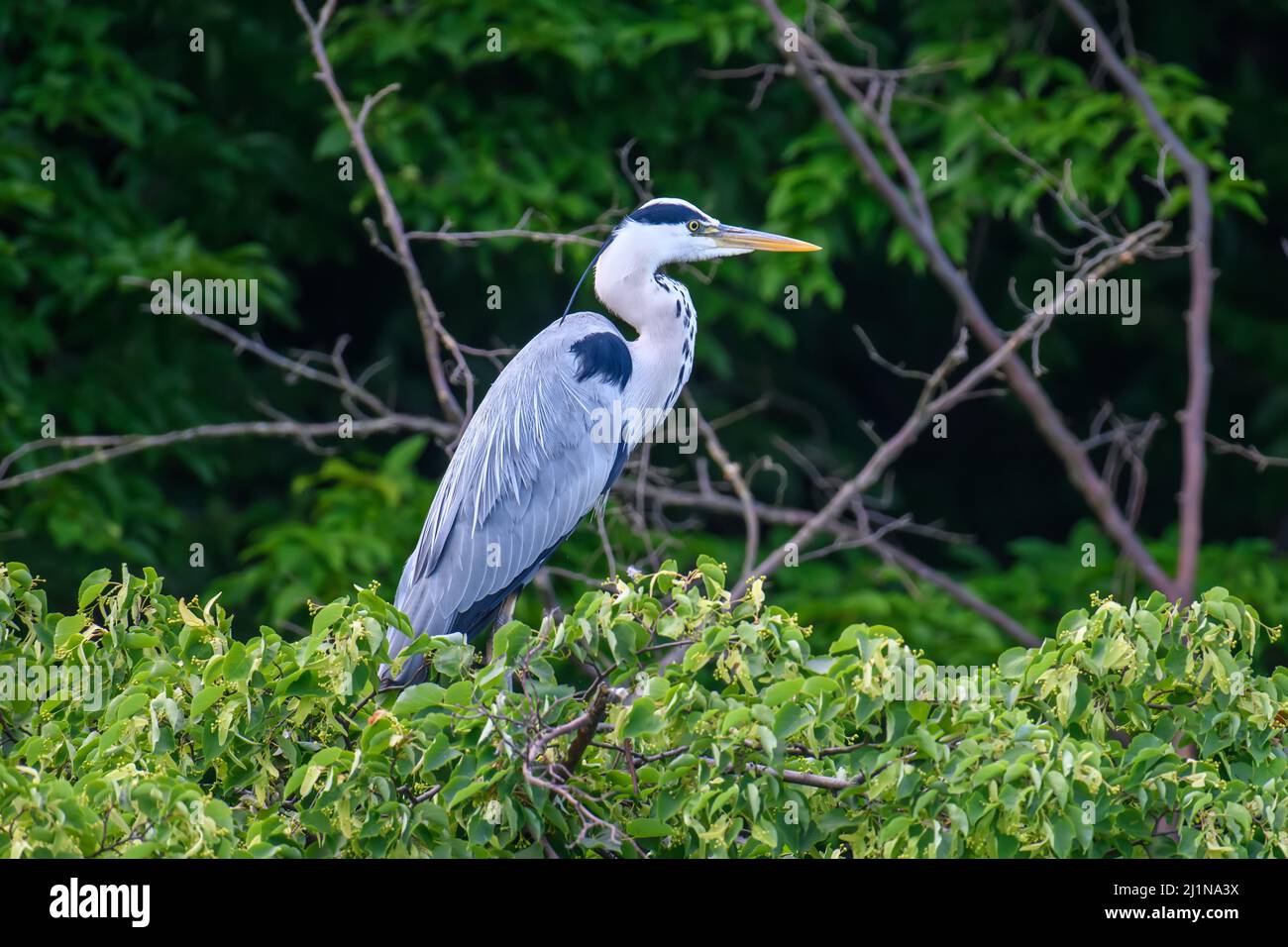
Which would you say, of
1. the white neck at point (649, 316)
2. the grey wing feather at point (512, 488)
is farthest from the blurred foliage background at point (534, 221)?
the grey wing feather at point (512, 488)

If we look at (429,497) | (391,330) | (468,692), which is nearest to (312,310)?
(391,330)

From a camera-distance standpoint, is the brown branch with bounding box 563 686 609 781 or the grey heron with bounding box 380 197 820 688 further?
the grey heron with bounding box 380 197 820 688

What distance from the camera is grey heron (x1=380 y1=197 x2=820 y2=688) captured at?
4.39 meters

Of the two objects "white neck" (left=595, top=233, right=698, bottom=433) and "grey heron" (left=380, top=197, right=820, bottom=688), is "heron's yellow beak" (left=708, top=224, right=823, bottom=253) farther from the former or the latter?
"white neck" (left=595, top=233, right=698, bottom=433)

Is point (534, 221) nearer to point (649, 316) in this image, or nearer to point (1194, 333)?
point (649, 316)

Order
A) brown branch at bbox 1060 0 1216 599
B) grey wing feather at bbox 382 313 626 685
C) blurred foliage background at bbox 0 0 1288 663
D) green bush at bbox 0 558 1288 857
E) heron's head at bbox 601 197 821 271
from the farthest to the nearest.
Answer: blurred foliage background at bbox 0 0 1288 663, brown branch at bbox 1060 0 1216 599, heron's head at bbox 601 197 821 271, grey wing feather at bbox 382 313 626 685, green bush at bbox 0 558 1288 857

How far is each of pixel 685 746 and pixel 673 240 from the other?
2.11 m

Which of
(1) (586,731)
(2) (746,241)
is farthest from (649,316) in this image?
(1) (586,731)

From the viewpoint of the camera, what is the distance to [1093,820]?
2.66m

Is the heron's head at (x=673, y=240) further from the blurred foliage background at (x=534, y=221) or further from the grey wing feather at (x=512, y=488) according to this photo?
the blurred foliage background at (x=534, y=221)

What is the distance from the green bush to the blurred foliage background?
291 centimetres

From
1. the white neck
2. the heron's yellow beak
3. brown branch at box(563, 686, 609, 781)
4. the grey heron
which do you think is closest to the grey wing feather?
the grey heron

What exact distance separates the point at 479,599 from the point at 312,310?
4.59 metres

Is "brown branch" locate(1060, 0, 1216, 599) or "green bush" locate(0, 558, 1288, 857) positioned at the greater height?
"brown branch" locate(1060, 0, 1216, 599)
